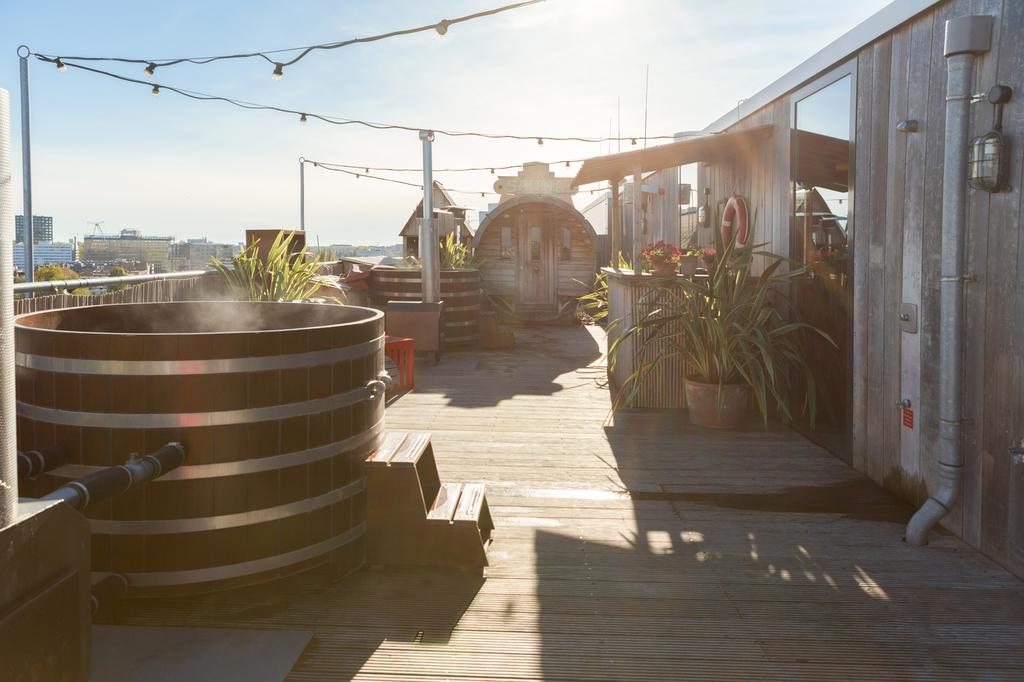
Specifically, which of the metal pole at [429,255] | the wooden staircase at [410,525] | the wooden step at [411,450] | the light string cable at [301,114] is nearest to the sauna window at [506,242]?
the light string cable at [301,114]

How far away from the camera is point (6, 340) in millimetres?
996

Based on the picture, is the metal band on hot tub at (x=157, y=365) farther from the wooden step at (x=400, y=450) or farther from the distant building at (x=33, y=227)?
the wooden step at (x=400, y=450)

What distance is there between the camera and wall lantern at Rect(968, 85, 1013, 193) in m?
3.10

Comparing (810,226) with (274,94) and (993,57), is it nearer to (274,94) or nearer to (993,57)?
(993,57)

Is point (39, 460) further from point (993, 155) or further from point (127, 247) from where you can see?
point (127, 247)

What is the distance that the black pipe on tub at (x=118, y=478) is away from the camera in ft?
6.49

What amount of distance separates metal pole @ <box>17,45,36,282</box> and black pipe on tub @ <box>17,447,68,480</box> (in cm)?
874

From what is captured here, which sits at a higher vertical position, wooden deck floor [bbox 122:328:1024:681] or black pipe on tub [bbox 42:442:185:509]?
black pipe on tub [bbox 42:442:185:509]

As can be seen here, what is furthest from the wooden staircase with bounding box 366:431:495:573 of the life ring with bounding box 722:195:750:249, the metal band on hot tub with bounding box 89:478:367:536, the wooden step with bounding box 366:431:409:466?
the life ring with bounding box 722:195:750:249

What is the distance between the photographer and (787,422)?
5848 mm

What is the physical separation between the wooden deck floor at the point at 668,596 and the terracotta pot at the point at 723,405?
95 centimetres

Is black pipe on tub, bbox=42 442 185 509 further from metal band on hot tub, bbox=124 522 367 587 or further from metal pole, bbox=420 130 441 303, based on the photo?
metal pole, bbox=420 130 441 303

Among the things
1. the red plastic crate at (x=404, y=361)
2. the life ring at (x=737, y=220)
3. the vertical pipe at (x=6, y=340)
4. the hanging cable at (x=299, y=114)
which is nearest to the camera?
the vertical pipe at (x=6, y=340)

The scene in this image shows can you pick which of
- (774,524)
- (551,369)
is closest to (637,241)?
(551,369)
